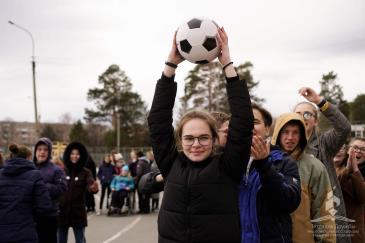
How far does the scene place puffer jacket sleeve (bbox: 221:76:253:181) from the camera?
2.73 metres

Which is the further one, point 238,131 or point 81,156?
point 81,156

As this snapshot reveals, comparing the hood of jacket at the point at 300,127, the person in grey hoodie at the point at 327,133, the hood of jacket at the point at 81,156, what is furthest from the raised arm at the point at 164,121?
the hood of jacket at the point at 81,156

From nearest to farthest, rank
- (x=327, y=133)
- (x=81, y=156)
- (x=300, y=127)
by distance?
(x=300, y=127)
(x=327, y=133)
(x=81, y=156)

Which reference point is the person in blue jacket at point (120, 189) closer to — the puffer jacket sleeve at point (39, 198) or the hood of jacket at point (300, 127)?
the puffer jacket sleeve at point (39, 198)

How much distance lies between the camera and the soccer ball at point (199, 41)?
9.95 ft

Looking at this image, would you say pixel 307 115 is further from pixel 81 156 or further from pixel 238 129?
pixel 81 156

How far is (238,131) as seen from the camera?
2.74 m

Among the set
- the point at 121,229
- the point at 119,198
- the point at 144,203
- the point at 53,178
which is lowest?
the point at 121,229

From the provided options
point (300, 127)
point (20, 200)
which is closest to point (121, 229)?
point (20, 200)

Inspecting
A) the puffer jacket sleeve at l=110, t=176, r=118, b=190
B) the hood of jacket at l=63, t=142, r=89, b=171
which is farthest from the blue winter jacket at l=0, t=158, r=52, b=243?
the puffer jacket sleeve at l=110, t=176, r=118, b=190

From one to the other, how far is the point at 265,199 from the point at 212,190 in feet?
1.48

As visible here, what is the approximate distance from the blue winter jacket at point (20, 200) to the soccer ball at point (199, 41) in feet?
9.24

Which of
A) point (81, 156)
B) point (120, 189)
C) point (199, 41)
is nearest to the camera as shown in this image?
point (199, 41)

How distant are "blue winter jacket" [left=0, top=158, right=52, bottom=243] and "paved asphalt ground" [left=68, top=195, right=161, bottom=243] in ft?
15.0
